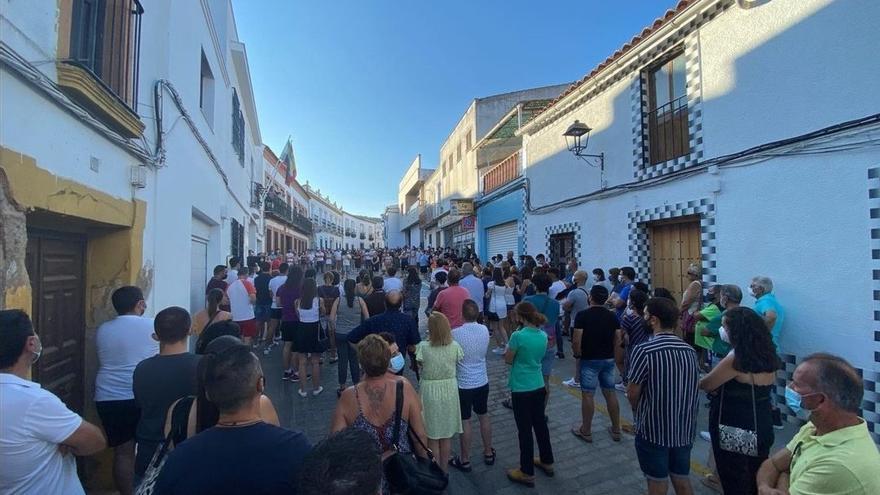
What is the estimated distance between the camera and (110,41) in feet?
11.3

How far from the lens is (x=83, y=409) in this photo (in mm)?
3607

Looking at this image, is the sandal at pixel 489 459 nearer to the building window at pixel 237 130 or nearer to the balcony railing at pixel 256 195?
the building window at pixel 237 130

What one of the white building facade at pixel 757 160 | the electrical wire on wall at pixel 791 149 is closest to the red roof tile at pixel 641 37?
the white building facade at pixel 757 160

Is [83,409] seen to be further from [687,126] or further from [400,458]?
[687,126]

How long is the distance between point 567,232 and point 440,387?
7.30 m

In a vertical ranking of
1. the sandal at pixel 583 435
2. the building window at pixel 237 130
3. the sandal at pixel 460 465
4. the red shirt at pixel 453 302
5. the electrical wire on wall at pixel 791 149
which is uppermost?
the building window at pixel 237 130

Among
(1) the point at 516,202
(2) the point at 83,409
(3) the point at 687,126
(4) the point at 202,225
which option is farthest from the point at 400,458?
(1) the point at 516,202

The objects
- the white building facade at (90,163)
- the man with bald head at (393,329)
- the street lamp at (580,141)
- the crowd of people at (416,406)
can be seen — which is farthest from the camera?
the street lamp at (580,141)

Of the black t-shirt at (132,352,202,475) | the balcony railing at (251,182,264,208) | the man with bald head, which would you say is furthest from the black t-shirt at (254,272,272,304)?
the balcony railing at (251,182,264,208)

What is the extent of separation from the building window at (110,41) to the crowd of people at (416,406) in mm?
1742

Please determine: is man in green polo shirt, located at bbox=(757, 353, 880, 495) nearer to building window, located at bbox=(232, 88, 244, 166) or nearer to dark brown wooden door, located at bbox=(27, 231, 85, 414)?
dark brown wooden door, located at bbox=(27, 231, 85, 414)

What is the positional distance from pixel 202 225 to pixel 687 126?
27.8 feet

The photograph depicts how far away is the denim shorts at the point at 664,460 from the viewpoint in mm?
2896

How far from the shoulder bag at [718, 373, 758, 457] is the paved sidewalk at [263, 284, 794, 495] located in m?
1.16
